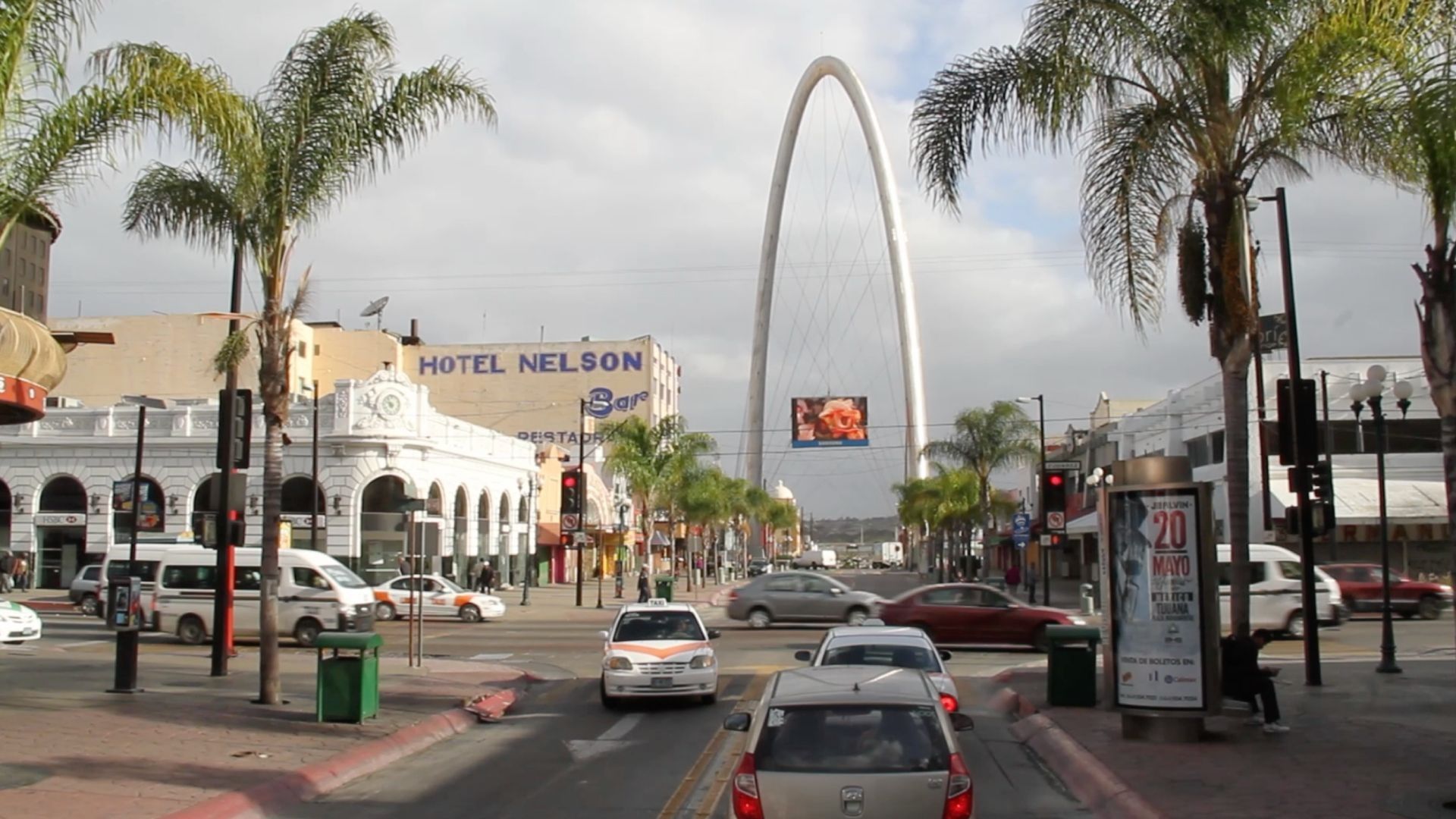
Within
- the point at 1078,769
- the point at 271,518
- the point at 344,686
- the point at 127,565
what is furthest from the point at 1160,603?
the point at 127,565

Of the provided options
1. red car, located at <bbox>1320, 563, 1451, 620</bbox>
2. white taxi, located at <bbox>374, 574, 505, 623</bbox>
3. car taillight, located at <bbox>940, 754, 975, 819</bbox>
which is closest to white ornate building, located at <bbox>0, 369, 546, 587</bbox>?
white taxi, located at <bbox>374, 574, 505, 623</bbox>

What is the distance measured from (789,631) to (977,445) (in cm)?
3058

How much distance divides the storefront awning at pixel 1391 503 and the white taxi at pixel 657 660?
100 ft

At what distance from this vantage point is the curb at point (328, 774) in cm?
1167

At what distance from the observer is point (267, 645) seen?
18266mm

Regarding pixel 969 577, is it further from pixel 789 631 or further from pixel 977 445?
pixel 789 631

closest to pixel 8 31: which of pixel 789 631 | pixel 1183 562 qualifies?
pixel 1183 562

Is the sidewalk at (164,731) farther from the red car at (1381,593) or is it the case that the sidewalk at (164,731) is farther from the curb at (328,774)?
the red car at (1381,593)

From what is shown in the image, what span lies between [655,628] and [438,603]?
22786mm

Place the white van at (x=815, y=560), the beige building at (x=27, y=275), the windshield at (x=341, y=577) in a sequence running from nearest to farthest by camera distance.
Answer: the beige building at (x=27, y=275) < the windshield at (x=341, y=577) < the white van at (x=815, y=560)

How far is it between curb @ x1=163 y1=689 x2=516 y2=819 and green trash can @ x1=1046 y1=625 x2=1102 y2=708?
8242 millimetres

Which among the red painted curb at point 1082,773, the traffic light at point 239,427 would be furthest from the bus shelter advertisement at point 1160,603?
the traffic light at point 239,427

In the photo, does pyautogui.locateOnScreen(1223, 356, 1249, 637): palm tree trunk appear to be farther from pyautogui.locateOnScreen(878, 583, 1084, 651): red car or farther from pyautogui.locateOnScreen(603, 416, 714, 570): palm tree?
pyautogui.locateOnScreen(603, 416, 714, 570): palm tree

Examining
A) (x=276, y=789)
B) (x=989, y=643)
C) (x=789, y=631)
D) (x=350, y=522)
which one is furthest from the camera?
(x=350, y=522)
